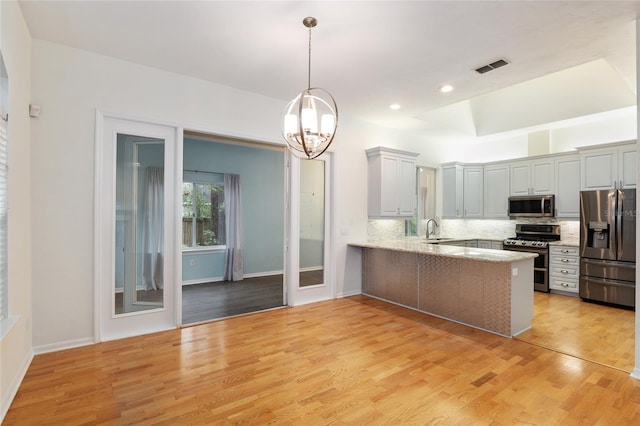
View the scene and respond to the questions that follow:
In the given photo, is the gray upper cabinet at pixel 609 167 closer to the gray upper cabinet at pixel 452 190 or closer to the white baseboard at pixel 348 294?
the gray upper cabinet at pixel 452 190

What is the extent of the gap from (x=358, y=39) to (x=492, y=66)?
1607 millimetres

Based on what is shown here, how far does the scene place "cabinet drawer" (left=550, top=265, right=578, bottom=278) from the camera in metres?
5.24

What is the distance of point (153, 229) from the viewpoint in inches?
146

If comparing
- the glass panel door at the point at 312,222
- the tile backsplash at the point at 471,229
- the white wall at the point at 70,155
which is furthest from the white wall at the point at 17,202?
the tile backsplash at the point at 471,229

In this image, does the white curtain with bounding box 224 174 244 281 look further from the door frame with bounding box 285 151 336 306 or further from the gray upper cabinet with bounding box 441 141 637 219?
the gray upper cabinet with bounding box 441 141 637 219

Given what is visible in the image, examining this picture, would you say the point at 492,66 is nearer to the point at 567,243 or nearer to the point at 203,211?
the point at 567,243

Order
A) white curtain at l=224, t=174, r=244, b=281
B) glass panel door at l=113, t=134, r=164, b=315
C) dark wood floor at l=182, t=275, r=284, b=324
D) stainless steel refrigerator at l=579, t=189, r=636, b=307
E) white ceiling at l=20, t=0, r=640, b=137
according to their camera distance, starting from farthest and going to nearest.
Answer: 1. white curtain at l=224, t=174, r=244, b=281
2. stainless steel refrigerator at l=579, t=189, r=636, b=307
3. dark wood floor at l=182, t=275, r=284, b=324
4. glass panel door at l=113, t=134, r=164, b=315
5. white ceiling at l=20, t=0, r=640, b=137

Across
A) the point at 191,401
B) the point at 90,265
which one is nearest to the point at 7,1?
the point at 90,265

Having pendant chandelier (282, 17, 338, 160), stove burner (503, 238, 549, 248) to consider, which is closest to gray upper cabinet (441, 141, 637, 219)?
stove burner (503, 238, 549, 248)

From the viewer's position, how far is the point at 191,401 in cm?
230

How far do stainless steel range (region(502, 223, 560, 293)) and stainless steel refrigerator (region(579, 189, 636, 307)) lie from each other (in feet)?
1.85

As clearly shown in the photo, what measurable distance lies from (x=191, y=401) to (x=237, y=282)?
4.31 meters

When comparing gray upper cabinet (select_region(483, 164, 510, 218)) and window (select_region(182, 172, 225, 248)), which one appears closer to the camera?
gray upper cabinet (select_region(483, 164, 510, 218))

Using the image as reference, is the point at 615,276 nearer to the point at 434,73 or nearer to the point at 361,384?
the point at 434,73
